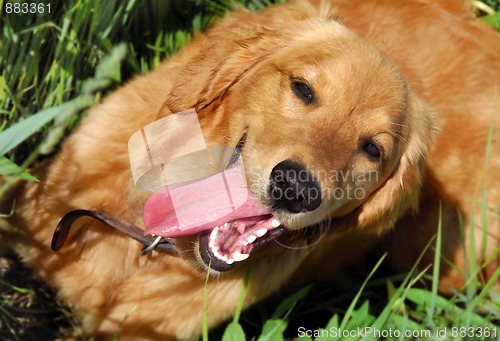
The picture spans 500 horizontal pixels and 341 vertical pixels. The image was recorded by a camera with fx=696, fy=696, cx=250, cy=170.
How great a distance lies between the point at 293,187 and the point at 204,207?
430 millimetres

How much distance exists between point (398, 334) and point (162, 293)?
118 cm

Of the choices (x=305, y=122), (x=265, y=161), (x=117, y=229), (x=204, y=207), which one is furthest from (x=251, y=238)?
(x=117, y=229)

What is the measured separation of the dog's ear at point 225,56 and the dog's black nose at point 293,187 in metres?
0.55

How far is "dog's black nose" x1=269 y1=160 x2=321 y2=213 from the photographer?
2529mm

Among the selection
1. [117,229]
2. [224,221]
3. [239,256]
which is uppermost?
[224,221]

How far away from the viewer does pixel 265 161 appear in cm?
263

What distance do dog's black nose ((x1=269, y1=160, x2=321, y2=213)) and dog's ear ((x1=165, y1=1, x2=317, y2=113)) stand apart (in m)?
0.55

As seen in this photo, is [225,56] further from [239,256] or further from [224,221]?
[239,256]

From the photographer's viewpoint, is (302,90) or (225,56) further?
(225,56)

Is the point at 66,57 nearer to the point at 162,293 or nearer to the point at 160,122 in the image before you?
the point at 160,122

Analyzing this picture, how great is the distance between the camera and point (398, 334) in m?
3.41

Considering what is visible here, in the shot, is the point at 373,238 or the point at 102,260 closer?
the point at 102,260

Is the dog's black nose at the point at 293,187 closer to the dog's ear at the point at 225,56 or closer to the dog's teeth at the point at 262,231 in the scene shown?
the dog's teeth at the point at 262,231

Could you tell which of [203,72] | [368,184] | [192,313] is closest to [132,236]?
[192,313]
